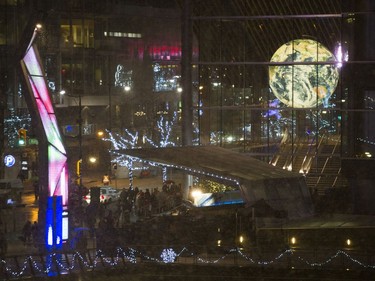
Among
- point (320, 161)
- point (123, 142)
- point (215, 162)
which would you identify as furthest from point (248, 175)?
point (123, 142)

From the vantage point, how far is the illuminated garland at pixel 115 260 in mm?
19844

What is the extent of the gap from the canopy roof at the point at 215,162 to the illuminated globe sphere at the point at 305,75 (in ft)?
10.6

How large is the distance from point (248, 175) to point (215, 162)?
93.8 inches

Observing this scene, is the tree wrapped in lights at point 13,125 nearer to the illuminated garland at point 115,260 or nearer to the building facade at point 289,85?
the building facade at point 289,85

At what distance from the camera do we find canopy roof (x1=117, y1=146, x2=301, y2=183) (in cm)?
A: 2880

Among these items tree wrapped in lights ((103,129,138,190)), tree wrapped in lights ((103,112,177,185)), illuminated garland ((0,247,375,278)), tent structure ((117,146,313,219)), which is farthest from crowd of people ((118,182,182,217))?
tree wrapped in lights ((103,129,138,190))

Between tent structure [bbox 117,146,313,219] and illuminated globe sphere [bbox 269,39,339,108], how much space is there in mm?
3573

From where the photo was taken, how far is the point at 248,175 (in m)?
28.6

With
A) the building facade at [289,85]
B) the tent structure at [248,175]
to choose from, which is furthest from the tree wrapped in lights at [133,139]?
the tent structure at [248,175]

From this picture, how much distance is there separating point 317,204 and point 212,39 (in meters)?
8.46

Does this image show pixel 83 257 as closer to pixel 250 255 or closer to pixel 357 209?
pixel 250 255

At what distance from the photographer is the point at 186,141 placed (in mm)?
37031

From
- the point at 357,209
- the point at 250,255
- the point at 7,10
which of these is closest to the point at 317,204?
the point at 357,209

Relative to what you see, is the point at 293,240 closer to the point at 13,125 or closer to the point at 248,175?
the point at 248,175
